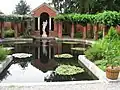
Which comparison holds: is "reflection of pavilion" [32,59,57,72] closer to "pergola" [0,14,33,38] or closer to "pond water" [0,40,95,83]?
"pond water" [0,40,95,83]

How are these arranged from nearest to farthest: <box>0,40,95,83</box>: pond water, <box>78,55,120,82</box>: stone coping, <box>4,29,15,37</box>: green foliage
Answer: <box>78,55,120,82</box>: stone coping < <box>0,40,95,83</box>: pond water < <box>4,29,15,37</box>: green foliage

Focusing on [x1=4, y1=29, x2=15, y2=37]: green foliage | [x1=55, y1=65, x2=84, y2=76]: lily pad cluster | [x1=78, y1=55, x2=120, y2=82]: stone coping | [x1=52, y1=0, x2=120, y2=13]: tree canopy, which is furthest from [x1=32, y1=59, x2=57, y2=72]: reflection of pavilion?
[x1=52, y1=0, x2=120, y2=13]: tree canopy

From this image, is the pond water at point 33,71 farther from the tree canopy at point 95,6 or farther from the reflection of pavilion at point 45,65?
the tree canopy at point 95,6

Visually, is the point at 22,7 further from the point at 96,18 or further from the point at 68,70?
the point at 68,70

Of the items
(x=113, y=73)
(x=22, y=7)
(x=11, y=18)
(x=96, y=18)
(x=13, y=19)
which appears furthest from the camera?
(x=22, y=7)

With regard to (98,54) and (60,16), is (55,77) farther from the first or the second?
(60,16)

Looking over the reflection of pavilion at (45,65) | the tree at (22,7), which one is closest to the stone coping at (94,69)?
the reflection of pavilion at (45,65)

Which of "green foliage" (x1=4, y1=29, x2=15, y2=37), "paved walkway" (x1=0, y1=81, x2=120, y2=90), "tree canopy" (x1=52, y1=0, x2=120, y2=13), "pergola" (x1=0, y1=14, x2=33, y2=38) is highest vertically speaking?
"tree canopy" (x1=52, y1=0, x2=120, y2=13)

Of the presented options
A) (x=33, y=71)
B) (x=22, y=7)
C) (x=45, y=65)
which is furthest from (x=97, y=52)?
(x=22, y=7)

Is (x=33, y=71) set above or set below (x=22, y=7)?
below

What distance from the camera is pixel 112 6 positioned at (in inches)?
1361

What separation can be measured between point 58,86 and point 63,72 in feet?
11.8

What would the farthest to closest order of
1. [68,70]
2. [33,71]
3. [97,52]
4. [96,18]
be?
[96,18]
[97,52]
[33,71]
[68,70]

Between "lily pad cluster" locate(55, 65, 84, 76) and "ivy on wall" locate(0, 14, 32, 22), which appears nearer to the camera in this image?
"lily pad cluster" locate(55, 65, 84, 76)
